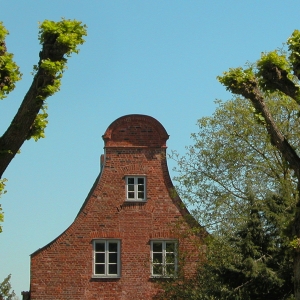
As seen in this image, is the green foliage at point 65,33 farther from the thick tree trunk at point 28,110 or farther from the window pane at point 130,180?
the window pane at point 130,180

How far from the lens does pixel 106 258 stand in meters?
32.3

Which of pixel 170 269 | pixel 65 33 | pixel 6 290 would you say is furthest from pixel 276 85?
pixel 6 290

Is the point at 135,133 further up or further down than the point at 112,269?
Answer: further up

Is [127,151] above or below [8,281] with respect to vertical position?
above

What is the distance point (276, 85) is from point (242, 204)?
11.5 meters

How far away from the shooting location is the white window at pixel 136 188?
33.0m

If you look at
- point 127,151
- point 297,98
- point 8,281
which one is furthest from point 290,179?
point 8,281

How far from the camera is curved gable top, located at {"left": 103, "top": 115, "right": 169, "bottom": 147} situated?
33438mm

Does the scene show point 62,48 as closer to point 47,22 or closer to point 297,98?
point 47,22

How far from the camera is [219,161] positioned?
30.9 meters

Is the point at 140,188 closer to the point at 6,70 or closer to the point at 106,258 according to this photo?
the point at 106,258

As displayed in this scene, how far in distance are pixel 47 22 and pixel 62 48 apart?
2.08 ft

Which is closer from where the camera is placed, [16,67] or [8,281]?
[16,67]

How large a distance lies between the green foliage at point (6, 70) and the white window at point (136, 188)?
55.1 feet
